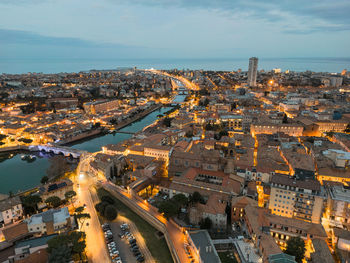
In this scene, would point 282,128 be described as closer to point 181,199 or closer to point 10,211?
point 181,199

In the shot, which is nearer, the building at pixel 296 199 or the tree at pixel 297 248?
the tree at pixel 297 248

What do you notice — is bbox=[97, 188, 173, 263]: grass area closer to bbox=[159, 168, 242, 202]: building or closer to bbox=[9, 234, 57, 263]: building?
bbox=[159, 168, 242, 202]: building

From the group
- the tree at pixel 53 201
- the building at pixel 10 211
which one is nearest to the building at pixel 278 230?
the tree at pixel 53 201

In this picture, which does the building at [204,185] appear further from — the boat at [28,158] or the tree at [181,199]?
the boat at [28,158]

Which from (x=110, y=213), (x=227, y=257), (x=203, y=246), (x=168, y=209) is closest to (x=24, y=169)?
(x=110, y=213)

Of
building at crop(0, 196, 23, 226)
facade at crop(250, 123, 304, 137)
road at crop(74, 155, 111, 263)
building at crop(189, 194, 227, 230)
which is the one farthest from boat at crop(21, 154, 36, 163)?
facade at crop(250, 123, 304, 137)

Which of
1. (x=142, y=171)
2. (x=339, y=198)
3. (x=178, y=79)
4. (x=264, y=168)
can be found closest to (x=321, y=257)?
(x=339, y=198)

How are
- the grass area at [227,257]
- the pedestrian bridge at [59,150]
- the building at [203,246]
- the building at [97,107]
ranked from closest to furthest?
the building at [203,246]
the grass area at [227,257]
the pedestrian bridge at [59,150]
the building at [97,107]
